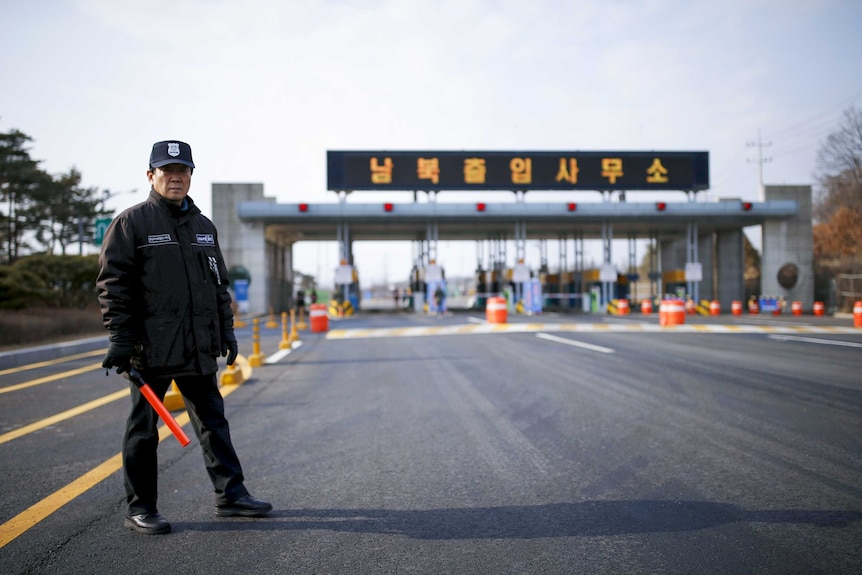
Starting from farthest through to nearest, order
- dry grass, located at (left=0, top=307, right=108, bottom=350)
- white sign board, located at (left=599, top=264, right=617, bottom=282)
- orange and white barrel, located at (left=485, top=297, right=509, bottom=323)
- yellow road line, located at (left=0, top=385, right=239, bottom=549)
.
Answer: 1. white sign board, located at (left=599, top=264, right=617, bottom=282)
2. orange and white barrel, located at (left=485, top=297, right=509, bottom=323)
3. dry grass, located at (left=0, top=307, right=108, bottom=350)
4. yellow road line, located at (left=0, top=385, right=239, bottom=549)

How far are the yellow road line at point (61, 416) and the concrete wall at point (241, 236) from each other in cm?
2661

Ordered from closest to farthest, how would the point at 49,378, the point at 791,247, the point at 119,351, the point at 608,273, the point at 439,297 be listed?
the point at 119,351 → the point at 49,378 → the point at 439,297 → the point at 608,273 → the point at 791,247

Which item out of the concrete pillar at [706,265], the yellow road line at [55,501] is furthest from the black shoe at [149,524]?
the concrete pillar at [706,265]

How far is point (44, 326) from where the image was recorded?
15.8m

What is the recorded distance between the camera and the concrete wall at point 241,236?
111 ft

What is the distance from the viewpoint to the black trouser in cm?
317

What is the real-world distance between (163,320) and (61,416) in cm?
413

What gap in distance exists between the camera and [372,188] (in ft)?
110

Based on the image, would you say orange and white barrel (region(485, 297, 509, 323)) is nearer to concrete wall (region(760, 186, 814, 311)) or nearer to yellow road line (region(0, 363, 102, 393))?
yellow road line (region(0, 363, 102, 393))

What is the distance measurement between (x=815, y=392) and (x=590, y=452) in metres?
3.61

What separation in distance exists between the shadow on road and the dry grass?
1367 cm

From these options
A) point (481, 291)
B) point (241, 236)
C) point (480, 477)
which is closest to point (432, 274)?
point (241, 236)

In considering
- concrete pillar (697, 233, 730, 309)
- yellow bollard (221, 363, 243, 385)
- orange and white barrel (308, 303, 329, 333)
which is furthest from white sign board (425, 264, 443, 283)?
yellow bollard (221, 363, 243, 385)

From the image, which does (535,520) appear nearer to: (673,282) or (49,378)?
(49,378)
